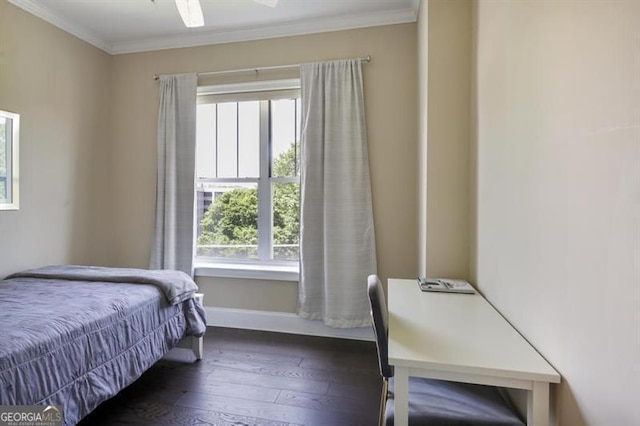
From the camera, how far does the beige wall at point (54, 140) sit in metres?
2.41

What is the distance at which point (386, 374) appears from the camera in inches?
47.8

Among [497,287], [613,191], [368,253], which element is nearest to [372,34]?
[368,253]

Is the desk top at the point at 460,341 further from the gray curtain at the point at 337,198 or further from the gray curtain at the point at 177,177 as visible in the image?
the gray curtain at the point at 177,177

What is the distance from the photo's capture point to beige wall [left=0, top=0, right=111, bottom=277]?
7.91 ft

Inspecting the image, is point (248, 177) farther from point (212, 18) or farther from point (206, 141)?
point (212, 18)

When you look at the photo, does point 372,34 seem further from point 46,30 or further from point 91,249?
point 91,249

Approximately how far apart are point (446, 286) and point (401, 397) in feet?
2.96

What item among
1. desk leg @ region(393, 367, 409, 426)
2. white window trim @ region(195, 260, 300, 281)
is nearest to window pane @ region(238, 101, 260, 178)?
white window trim @ region(195, 260, 300, 281)

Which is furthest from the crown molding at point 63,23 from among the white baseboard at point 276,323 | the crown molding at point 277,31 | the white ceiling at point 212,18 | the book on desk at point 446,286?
the book on desk at point 446,286

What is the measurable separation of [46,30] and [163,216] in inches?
71.8

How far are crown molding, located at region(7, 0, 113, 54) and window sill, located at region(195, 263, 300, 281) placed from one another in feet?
7.90

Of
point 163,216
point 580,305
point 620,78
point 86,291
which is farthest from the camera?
point 163,216

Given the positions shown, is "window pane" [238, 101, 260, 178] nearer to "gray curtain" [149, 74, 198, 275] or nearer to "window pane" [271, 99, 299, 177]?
"window pane" [271, 99, 299, 177]
